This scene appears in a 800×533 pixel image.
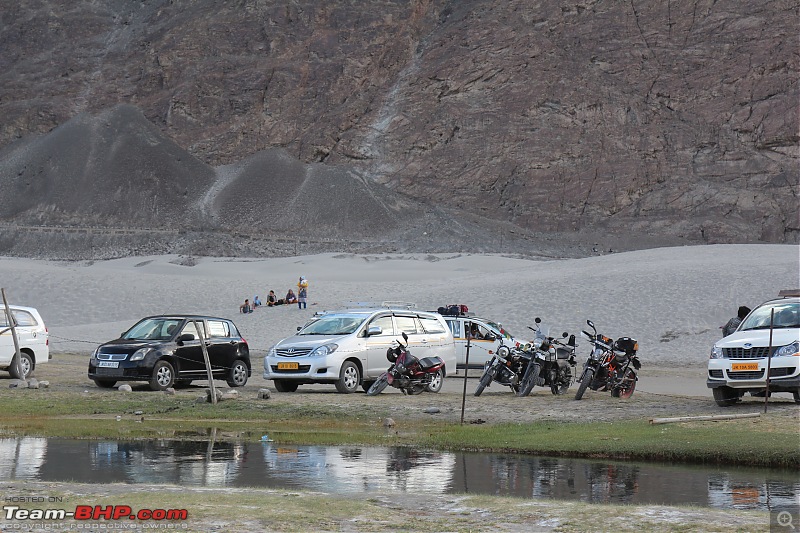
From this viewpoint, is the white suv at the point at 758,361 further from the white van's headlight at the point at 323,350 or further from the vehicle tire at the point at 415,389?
the white van's headlight at the point at 323,350

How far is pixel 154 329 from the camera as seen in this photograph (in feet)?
78.7

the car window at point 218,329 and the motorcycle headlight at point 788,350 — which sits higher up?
the car window at point 218,329

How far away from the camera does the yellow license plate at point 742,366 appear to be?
18125 mm

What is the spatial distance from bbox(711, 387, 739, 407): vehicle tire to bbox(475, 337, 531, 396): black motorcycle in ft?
14.9

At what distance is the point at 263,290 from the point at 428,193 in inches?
2523

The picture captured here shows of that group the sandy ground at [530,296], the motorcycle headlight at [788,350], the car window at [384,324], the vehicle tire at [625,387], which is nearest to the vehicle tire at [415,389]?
the car window at [384,324]

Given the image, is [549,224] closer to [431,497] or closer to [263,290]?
[263,290]

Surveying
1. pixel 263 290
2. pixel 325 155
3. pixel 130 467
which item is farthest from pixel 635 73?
pixel 130 467

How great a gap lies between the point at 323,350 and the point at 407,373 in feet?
5.48

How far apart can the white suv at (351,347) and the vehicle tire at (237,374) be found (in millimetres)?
1479

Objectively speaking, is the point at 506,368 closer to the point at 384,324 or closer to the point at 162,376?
the point at 384,324

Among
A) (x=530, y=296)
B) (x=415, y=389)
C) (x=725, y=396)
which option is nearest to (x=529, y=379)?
(x=415, y=389)

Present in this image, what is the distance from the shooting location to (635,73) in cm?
12444

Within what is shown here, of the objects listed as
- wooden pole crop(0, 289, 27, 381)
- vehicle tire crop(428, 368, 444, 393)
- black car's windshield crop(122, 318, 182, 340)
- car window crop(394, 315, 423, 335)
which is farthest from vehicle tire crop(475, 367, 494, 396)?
wooden pole crop(0, 289, 27, 381)
